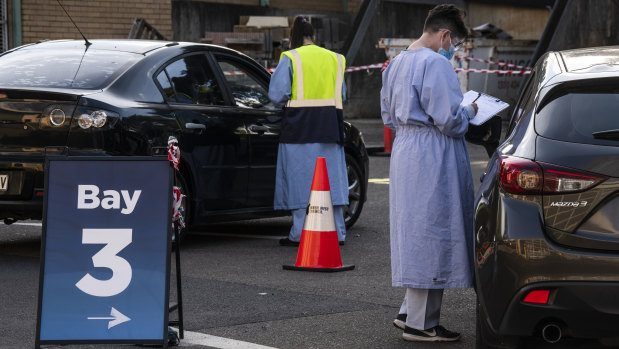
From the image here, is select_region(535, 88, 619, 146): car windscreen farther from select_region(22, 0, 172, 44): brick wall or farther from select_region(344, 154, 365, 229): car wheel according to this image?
select_region(22, 0, 172, 44): brick wall

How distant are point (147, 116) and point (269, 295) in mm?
1814

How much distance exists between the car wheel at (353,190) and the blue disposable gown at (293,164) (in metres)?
0.87

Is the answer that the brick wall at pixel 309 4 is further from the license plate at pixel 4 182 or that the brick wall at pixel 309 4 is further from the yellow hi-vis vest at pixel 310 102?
the license plate at pixel 4 182

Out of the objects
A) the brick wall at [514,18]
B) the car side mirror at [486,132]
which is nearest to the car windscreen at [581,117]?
the car side mirror at [486,132]

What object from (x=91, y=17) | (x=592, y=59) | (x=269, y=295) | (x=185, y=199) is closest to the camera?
(x=592, y=59)

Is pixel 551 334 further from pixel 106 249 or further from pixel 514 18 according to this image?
pixel 514 18

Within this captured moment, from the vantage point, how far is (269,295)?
22.2ft

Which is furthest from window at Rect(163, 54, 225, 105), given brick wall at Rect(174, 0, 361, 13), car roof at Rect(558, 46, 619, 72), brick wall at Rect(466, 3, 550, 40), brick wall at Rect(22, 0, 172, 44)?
brick wall at Rect(466, 3, 550, 40)

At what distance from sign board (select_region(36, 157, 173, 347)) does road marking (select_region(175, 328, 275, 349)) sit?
0.48 meters

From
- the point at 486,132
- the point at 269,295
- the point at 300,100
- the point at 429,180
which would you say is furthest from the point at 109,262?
the point at 300,100

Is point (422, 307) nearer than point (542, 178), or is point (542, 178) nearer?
point (542, 178)

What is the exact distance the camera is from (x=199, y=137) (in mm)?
8297

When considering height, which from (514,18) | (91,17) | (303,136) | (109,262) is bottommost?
(109,262)

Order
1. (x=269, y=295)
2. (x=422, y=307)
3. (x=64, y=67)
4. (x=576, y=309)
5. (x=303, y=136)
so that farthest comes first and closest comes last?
(x=303, y=136)
(x=64, y=67)
(x=269, y=295)
(x=422, y=307)
(x=576, y=309)
